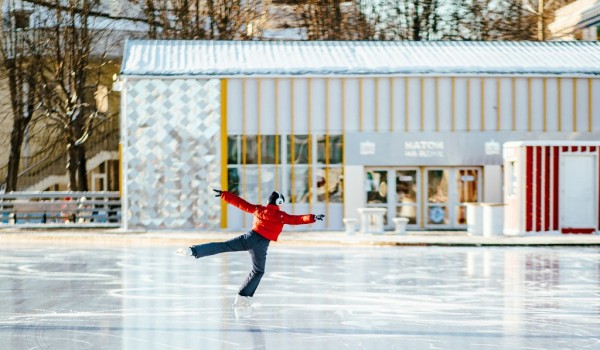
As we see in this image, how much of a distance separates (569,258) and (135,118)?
16556 mm

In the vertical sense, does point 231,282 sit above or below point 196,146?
below

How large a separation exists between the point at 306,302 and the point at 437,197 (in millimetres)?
22490

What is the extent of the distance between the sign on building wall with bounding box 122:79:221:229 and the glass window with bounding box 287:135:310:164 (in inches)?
92.7

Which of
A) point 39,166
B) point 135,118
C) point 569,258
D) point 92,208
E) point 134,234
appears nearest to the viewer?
point 569,258

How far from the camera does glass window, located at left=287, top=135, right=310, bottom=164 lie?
37500mm

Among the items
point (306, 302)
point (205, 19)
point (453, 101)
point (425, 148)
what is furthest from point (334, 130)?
point (306, 302)

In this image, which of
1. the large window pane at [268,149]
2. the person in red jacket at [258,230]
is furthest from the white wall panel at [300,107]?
the person in red jacket at [258,230]

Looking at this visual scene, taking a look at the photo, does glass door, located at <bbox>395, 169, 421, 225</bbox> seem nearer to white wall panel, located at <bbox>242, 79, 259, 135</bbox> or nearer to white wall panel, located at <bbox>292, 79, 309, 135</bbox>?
white wall panel, located at <bbox>292, 79, 309, 135</bbox>

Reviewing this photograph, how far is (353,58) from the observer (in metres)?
38.9

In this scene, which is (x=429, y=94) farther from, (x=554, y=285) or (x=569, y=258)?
(x=554, y=285)

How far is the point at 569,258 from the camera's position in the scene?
2573 centimetres

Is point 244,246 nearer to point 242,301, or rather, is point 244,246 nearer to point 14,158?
point 242,301

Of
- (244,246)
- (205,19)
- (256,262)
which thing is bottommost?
(256,262)

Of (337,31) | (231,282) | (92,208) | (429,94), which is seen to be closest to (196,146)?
(92,208)
